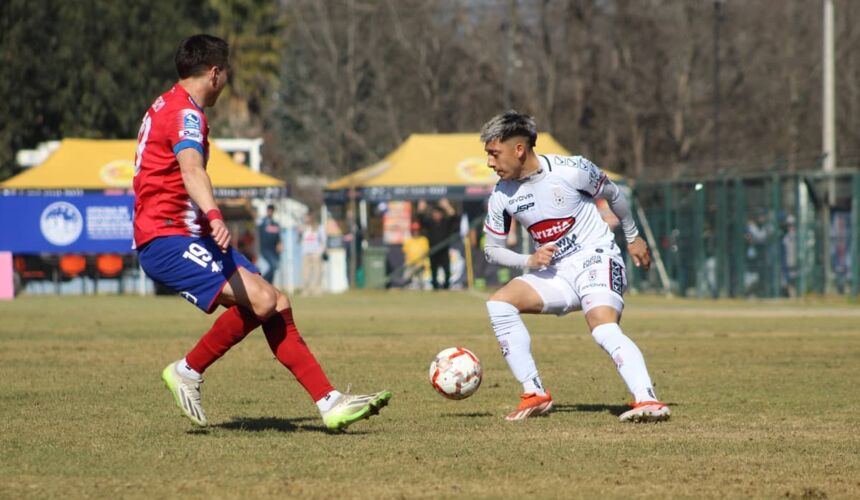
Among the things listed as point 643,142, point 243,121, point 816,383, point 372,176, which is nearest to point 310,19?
point 243,121

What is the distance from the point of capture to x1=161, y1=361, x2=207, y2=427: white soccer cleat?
332 inches

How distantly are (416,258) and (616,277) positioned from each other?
88.3 ft

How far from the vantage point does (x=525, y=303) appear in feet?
31.8

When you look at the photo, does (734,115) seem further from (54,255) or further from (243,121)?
(54,255)

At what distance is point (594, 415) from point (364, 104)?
57971 millimetres

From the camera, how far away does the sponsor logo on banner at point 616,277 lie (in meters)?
9.60

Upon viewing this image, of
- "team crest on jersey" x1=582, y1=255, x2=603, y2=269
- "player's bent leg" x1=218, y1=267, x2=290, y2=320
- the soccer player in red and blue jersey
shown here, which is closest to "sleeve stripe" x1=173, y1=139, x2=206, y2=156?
the soccer player in red and blue jersey

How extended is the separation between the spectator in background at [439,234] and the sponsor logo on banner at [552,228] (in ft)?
80.1

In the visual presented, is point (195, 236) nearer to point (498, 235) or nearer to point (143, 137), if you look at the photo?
point (143, 137)

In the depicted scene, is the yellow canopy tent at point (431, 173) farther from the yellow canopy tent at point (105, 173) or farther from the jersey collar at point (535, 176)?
the jersey collar at point (535, 176)

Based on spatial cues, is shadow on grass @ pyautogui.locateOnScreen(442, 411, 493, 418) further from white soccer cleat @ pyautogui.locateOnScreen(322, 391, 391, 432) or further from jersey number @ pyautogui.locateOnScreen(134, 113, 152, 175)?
jersey number @ pyautogui.locateOnScreen(134, 113, 152, 175)

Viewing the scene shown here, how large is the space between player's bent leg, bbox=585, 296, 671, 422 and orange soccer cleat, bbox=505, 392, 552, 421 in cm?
50

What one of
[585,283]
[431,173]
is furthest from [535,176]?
[431,173]

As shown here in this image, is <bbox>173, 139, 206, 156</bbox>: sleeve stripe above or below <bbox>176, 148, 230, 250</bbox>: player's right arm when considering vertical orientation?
above
